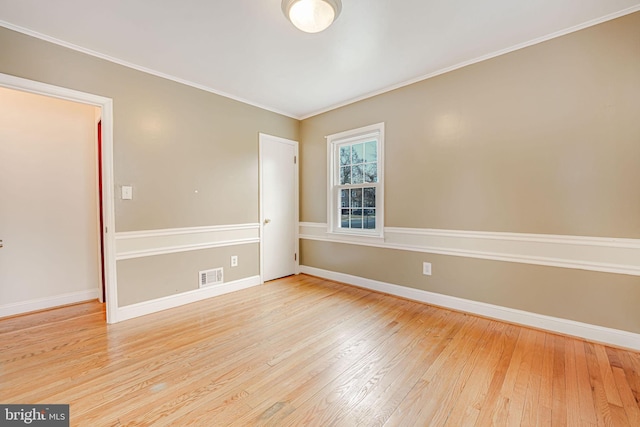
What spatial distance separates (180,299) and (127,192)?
4.24 ft

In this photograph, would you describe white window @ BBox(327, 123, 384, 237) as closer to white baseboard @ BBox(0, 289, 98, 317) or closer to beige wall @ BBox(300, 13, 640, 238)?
beige wall @ BBox(300, 13, 640, 238)

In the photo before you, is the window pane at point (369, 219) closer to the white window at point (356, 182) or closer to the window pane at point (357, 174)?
the white window at point (356, 182)

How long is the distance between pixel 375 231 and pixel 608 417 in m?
2.39

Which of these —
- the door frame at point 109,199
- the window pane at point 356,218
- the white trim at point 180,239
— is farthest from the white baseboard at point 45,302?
the window pane at point 356,218

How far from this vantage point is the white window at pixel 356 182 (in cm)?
342

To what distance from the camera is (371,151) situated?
11.6 ft

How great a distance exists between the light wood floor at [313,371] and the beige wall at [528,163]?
41cm

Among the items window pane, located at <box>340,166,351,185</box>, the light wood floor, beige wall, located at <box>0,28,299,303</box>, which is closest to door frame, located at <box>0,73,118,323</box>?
beige wall, located at <box>0,28,299,303</box>

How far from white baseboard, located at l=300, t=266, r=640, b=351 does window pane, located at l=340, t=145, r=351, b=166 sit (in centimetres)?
166

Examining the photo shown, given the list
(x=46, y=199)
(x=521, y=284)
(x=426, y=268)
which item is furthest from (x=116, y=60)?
(x=521, y=284)

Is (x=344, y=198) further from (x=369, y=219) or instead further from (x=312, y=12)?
(x=312, y=12)

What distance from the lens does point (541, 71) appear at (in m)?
2.30

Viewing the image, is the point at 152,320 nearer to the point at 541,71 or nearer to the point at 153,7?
the point at 153,7

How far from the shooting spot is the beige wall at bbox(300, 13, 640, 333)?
2.02m
